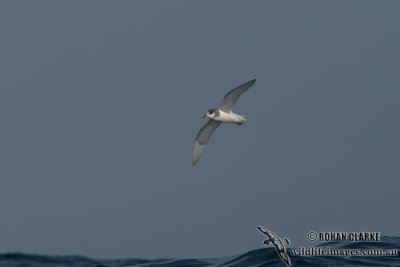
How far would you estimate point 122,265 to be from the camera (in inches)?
1014

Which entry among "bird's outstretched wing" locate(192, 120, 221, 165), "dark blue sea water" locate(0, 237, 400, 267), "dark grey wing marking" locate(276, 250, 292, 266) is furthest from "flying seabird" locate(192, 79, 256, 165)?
"dark grey wing marking" locate(276, 250, 292, 266)

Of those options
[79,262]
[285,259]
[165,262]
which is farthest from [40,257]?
[285,259]

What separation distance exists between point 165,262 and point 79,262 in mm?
2772

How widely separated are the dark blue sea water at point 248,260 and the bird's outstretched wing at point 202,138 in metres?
3.69

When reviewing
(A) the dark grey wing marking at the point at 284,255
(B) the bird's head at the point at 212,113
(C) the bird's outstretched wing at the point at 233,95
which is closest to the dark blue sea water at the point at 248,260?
(A) the dark grey wing marking at the point at 284,255

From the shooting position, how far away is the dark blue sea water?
23953mm

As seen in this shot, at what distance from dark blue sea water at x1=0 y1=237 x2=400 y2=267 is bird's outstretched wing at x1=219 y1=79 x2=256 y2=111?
4217 millimetres

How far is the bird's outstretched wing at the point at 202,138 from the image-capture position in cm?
2744

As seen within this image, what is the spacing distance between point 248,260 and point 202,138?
499cm

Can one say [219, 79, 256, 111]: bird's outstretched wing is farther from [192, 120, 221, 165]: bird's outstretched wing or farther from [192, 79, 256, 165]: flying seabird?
[192, 120, 221, 165]: bird's outstretched wing

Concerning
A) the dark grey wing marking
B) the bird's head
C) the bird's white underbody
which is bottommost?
the dark grey wing marking

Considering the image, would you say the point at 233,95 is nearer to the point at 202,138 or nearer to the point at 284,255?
the point at 202,138

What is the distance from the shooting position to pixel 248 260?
24.8 meters

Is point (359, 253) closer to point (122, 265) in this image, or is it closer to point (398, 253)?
point (398, 253)
